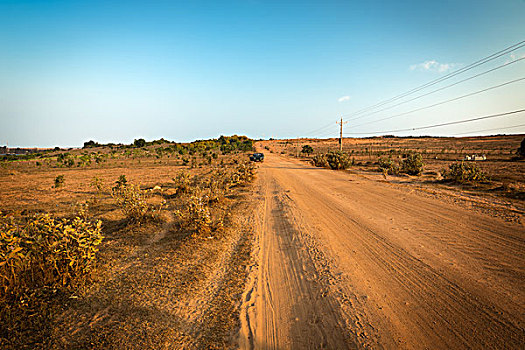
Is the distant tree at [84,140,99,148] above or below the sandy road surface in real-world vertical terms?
above

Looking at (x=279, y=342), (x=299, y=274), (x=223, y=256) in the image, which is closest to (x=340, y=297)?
(x=299, y=274)

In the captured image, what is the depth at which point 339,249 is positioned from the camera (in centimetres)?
513

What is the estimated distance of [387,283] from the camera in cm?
383

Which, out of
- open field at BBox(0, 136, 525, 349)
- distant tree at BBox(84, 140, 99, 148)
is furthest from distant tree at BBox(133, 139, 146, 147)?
open field at BBox(0, 136, 525, 349)

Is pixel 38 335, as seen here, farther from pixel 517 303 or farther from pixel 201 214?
pixel 517 303

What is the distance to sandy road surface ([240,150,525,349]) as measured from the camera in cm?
278

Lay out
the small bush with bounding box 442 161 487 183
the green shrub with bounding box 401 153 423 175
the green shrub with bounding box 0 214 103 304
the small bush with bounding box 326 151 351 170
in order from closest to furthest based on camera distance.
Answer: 1. the green shrub with bounding box 0 214 103 304
2. the small bush with bounding box 442 161 487 183
3. the green shrub with bounding box 401 153 423 175
4. the small bush with bounding box 326 151 351 170

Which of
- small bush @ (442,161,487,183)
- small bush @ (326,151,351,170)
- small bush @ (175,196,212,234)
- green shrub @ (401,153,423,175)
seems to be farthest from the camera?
small bush @ (326,151,351,170)

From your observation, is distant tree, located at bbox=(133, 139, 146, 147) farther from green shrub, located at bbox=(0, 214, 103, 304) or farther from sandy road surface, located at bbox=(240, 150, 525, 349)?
green shrub, located at bbox=(0, 214, 103, 304)

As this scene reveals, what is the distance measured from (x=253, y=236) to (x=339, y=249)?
223cm

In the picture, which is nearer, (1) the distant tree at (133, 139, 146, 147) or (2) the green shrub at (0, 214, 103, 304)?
(2) the green shrub at (0, 214, 103, 304)

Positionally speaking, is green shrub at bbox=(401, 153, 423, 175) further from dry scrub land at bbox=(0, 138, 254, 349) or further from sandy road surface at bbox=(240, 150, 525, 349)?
dry scrub land at bbox=(0, 138, 254, 349)

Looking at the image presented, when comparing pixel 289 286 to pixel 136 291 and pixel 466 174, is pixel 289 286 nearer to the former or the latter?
pixel 136 291

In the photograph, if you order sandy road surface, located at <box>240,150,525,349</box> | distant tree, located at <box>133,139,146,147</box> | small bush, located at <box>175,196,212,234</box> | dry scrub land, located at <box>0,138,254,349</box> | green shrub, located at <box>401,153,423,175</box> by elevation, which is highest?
distant tree, located at <box>133,139,146,147</box>
